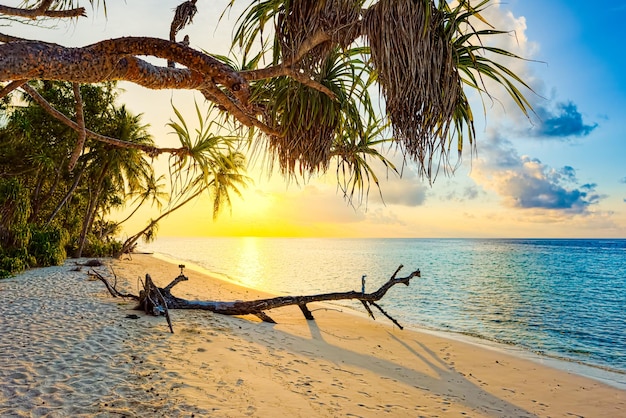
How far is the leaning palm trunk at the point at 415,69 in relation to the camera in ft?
6.98

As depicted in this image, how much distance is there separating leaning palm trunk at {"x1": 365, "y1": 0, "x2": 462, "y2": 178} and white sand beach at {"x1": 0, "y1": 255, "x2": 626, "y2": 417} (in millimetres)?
2676

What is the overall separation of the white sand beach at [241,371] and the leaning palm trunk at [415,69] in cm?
268

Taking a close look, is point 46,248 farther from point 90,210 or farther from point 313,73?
point 313,73

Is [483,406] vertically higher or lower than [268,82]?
lower

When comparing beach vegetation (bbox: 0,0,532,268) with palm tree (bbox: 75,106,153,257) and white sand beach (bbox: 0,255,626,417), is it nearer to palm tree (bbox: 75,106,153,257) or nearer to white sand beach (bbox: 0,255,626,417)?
white sand beach (bbox: 0,255,626,417)

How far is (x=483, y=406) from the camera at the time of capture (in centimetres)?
466

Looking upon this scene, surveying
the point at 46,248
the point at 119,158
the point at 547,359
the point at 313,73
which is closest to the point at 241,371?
the point at 313,73

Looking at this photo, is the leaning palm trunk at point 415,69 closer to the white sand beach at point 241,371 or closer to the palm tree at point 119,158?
the white sand beach at point 241,371

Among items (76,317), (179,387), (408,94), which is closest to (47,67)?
(408,94)

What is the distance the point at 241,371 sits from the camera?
173 inches

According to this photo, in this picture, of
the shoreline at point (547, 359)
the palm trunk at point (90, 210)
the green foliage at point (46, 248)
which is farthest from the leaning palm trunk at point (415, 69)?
the palm trunk at point (90, 210)

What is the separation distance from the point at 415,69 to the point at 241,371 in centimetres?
367

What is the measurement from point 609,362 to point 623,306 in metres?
9.69

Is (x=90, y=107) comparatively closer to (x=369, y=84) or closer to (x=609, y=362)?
(x=369, y=84)
